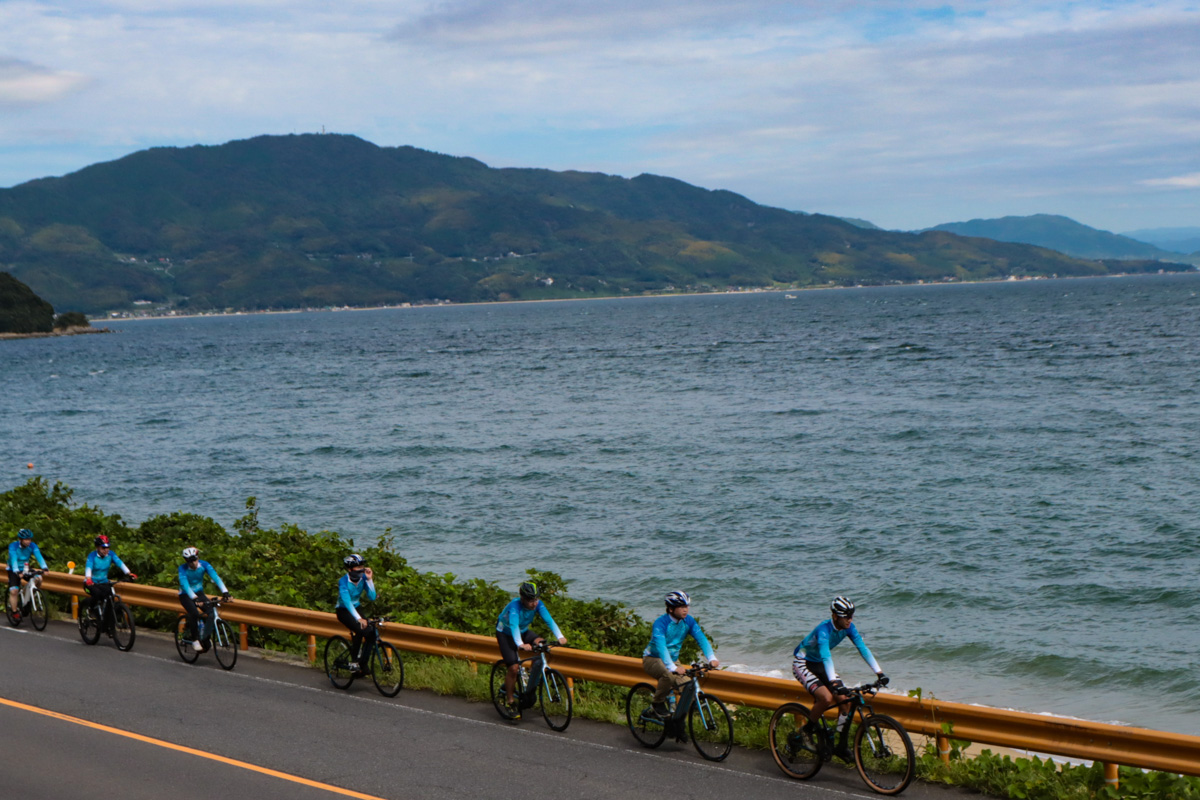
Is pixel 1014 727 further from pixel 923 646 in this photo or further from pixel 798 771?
pixel 923 646

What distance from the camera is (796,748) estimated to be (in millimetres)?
10891

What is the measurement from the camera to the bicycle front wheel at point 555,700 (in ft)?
41.4

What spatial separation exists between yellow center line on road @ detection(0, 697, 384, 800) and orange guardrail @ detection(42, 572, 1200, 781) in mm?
3419

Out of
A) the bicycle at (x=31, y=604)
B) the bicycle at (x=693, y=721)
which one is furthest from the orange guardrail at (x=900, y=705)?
the bicycle at (x=31, y=604)

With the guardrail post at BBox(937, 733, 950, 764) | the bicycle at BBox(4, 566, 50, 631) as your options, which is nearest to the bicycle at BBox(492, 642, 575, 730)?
the guardrail post at BBox(937, 733, 950, 764)

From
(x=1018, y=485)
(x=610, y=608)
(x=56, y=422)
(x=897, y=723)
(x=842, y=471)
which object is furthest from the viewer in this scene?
(x=56, y=422)

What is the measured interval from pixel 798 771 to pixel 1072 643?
12.6 meters

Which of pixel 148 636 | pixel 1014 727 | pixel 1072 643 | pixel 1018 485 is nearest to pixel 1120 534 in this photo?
pixel 1018 485

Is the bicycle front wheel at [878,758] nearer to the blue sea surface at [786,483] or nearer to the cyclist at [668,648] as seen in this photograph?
the cyclist at [668,648]

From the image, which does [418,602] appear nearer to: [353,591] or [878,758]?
[353,591]

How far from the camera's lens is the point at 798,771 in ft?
35.5

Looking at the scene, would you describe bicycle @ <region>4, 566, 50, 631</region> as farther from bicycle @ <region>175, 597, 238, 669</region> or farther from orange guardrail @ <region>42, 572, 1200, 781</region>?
bicycle @ <region>175, 597, 238, 669</region>

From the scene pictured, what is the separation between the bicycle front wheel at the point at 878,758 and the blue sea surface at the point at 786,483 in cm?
Answer: 850

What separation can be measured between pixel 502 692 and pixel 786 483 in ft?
90.4
